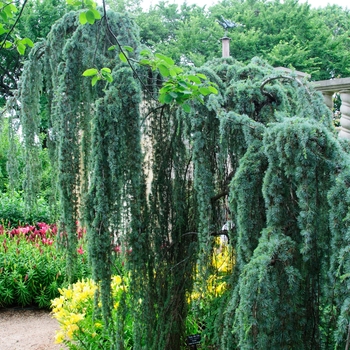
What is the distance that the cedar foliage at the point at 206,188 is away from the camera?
156 cm

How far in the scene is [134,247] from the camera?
2.31 meters

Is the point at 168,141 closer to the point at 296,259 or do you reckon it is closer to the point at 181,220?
the point at 181,220

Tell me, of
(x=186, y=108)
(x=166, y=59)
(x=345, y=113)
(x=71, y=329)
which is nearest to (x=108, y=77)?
(x=166, y=59)

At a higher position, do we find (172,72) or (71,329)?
(172,72)

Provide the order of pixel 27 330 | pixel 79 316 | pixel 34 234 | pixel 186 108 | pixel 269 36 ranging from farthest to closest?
pixel 269 36
pixel 34 234
pixel 27 330
pixel 79 316
pixel 186 108

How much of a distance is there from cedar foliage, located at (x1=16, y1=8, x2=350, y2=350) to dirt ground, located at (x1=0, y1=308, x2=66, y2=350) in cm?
233

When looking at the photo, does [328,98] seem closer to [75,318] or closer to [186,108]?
[186,108]

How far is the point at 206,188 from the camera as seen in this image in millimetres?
2094

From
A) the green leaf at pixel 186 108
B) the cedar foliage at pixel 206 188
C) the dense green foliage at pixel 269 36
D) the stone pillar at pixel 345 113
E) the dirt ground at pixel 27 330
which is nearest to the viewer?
the cedar foliage at pixel 206 188

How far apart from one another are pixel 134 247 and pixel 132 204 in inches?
10.3

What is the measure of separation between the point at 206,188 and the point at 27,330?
378cm

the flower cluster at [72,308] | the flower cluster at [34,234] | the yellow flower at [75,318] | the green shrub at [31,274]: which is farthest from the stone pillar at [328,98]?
the flower cluster at [34,234]

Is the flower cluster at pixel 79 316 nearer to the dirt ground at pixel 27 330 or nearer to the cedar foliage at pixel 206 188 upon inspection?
the dirt ground at pixel 27 330

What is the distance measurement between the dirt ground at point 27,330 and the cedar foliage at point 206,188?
2.33 meters
